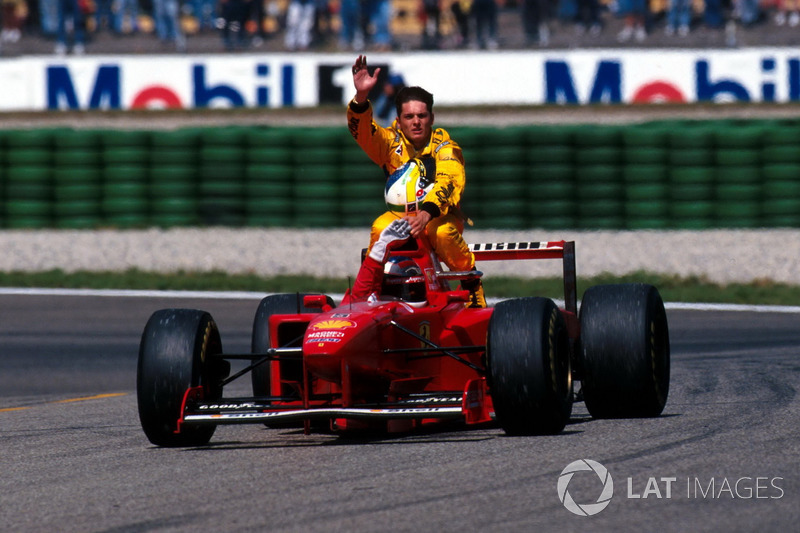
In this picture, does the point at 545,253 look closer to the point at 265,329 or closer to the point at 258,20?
the point at 265,329

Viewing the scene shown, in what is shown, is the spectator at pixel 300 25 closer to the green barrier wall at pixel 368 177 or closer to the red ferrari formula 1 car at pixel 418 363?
the green barrier wall at pixel 368 177

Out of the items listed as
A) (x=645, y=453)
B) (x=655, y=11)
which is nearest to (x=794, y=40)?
(x=655, y=11)

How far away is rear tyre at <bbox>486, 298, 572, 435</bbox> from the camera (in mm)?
6359

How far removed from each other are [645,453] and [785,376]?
11.4ft

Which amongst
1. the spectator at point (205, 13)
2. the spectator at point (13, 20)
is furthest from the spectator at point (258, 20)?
the spectator at point (13, 20)

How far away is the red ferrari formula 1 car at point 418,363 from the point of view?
643 cm

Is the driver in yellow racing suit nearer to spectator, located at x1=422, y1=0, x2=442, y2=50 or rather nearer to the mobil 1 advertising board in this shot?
the mobil 1 advertising board

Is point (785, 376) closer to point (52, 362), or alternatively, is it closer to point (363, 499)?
point (363, 499)

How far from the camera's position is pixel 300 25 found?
26922 millimetres

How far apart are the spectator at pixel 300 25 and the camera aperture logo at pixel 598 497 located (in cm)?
2172

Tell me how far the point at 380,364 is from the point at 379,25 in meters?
20.6

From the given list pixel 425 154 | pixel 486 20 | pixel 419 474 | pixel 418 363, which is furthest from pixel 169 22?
pixel 419 474
